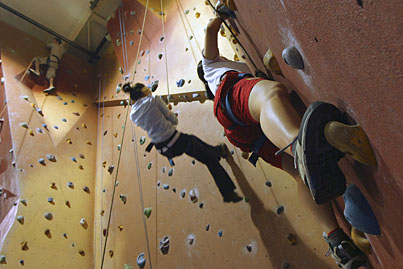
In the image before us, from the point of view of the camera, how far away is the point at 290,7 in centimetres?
68

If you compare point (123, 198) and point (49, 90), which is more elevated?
point (49, 90)

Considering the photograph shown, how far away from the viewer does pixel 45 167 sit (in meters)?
2.44

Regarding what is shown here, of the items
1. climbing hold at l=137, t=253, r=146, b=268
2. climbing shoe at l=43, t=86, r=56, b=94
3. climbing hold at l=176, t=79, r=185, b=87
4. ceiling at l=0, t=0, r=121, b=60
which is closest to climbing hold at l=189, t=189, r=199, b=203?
climbing hold at l=137, t=253, r=146, b=268

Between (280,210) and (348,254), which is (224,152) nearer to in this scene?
(280,210)

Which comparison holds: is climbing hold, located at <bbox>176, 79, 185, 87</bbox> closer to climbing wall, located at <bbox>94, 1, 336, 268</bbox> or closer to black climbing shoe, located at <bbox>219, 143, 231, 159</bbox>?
climbing wall, located at <bbox>94, 1, 336, 268</bbox>

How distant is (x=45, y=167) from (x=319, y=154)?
7.89ft

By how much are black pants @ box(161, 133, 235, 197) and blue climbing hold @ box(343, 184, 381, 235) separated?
35.6 inches

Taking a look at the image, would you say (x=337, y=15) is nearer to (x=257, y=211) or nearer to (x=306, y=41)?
(x=306, y=41)

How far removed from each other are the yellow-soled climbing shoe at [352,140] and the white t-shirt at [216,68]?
0.73m

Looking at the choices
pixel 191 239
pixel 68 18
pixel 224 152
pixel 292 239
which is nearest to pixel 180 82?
pixel 224 152

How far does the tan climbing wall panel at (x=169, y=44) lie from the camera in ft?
7.10

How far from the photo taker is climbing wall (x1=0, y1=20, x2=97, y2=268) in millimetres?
2090

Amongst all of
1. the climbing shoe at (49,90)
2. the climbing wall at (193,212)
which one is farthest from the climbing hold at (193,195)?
the climbing shoe at (49,90)

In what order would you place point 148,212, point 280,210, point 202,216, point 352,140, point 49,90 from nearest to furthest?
point 352,140, point 280,210, point 202,216, point 148,212, point 49,90
